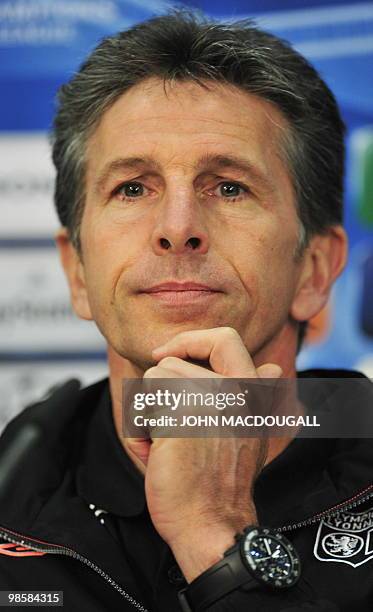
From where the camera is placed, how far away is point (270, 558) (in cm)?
121

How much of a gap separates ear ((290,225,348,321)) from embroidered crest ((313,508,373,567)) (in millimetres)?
381

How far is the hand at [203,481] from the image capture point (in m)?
1.24

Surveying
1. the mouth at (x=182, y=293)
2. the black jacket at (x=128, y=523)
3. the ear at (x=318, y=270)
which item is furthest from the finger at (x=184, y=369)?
the ear at (x=318, y=270)

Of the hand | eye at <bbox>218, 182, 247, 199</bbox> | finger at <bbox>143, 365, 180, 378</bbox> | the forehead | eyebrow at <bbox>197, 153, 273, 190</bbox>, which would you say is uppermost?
the forehead

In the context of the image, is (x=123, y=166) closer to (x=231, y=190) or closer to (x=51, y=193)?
(x=231, y=190)

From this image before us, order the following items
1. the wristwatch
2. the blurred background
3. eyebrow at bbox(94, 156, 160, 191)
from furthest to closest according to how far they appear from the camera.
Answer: the blurred background
eyebrow at bbox(94, 156, 160, 191)
the wristwatch

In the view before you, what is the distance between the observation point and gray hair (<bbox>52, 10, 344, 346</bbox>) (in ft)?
5.20

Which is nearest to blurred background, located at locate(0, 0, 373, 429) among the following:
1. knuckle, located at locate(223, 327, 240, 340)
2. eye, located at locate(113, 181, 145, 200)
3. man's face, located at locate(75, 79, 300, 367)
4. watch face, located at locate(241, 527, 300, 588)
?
man's face, located at locate(75, 79, 300, 367)

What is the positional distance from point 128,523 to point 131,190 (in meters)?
0.53

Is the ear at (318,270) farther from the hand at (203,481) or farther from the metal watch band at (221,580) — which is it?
the metal watch band at (221,580)

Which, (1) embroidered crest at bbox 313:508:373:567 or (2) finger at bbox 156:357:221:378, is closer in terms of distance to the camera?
(2) finger at bbox 156:357:221:378

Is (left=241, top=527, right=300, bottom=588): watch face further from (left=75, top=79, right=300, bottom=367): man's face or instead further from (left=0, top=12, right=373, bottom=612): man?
(left=75, top=79, right=300, bottom=367): man's face

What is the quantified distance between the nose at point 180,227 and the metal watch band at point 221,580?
456 mm

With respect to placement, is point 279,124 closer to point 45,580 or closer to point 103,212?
point 103,212
